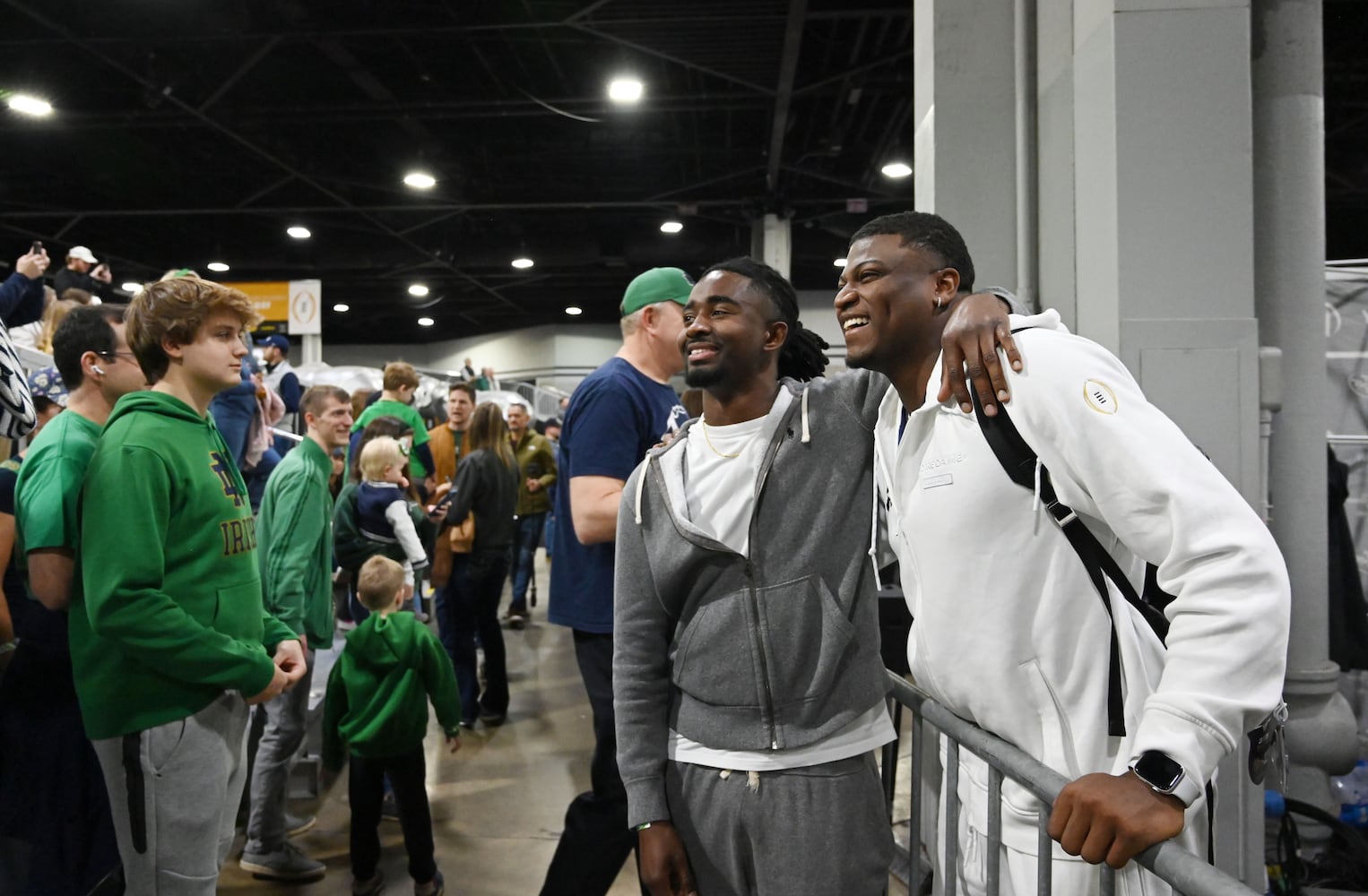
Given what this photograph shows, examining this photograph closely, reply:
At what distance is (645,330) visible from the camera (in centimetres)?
279

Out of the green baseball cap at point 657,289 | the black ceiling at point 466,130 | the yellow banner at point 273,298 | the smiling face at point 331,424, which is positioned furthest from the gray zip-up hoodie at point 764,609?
the yellow banner at point 273,298

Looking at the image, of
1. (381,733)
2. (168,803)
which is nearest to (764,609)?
(168,803)

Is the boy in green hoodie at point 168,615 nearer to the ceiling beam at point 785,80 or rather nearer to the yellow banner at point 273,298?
the ceiling beam at point 785,80

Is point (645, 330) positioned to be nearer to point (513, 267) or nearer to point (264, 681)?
point (264, 681)

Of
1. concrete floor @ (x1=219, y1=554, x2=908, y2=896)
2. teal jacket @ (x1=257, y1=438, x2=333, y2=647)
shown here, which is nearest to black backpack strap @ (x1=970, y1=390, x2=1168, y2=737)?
concrete floor @ (x1=219, y1=554, x2=908, y2=896)

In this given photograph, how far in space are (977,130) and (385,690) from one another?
312cm

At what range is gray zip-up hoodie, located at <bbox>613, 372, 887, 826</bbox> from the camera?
185 cm

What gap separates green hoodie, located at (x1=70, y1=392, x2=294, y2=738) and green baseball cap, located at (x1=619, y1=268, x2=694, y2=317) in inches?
49.6

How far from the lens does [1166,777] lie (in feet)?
3.86

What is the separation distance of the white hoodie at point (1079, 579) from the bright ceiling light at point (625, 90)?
8380 mm

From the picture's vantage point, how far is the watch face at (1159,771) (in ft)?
3.84

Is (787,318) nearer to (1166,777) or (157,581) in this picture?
(1166,777)

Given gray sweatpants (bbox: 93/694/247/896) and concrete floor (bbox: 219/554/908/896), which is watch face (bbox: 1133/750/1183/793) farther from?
concrete floor (bbox: 219/554/908/896)

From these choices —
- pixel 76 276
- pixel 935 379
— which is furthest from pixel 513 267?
pixel 935 379
